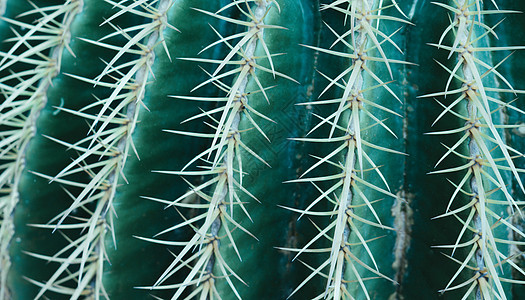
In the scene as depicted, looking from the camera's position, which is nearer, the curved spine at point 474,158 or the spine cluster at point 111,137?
the curved spine at point 474,158

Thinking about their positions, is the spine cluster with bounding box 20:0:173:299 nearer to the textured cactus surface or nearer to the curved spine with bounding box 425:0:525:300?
the textured cactus surface

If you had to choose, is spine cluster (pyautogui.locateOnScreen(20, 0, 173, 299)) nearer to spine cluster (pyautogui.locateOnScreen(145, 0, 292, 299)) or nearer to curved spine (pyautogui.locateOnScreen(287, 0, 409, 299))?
spine cluster (pyautogui.locateOnScreen(145, 0, 292, 299))

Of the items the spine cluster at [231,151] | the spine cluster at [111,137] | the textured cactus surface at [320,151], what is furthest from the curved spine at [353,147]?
the spine cluster at [111,137]

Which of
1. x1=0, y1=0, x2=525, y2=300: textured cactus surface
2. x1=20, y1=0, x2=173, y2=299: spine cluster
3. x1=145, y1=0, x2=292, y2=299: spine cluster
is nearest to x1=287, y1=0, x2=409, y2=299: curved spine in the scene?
x1=0, y1=0, x2=525, y2=300: textured cactus surface

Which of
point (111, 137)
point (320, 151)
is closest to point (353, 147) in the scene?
point (320, 151)

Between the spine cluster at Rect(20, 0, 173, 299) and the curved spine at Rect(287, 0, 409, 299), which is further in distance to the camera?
the spine cluster at Rect(20, 0, 173, 299)

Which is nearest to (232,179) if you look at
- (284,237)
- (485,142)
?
(284,237)

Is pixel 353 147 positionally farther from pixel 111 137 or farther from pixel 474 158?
pixel 111 137

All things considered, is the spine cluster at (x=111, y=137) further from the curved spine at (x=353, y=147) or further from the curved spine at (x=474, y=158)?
the curved spine at (x=474, y=158)
